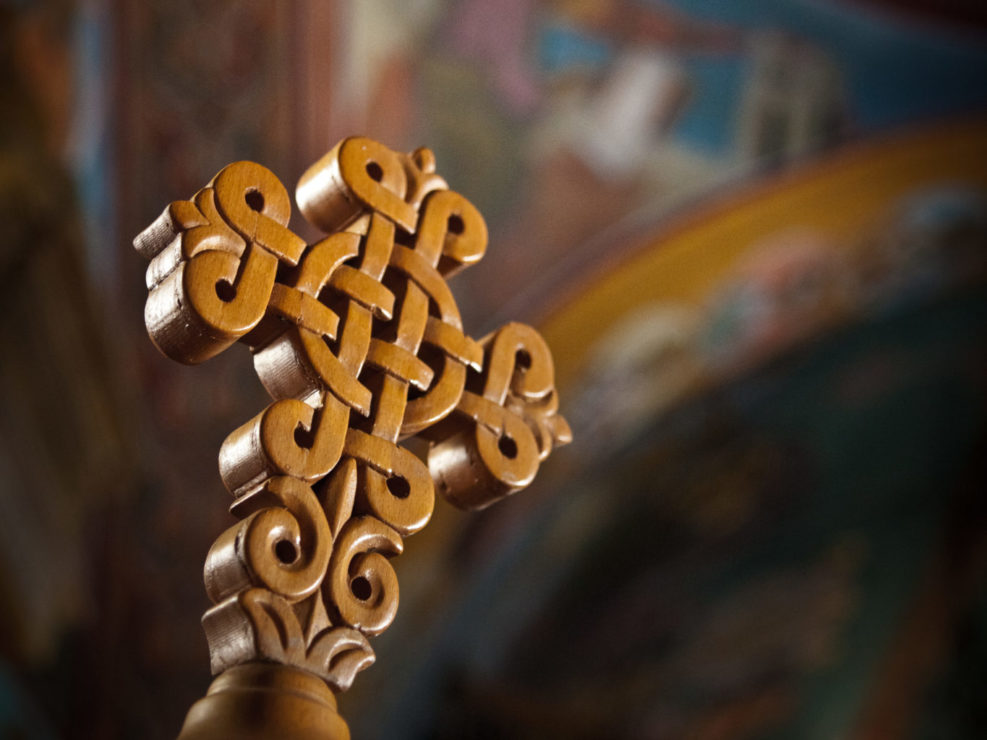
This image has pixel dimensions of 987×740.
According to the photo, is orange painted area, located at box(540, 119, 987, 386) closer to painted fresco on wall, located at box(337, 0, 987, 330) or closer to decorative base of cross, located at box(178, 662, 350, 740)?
painted fresco on wall, located at box(337, 0, 987, 330)

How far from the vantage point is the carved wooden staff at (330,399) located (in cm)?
90

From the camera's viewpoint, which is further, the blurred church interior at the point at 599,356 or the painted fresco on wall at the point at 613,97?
the painted fresco on wall at the point at 613,97

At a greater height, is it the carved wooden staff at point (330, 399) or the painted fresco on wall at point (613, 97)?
the painted fresco on wall at point (613, 97)

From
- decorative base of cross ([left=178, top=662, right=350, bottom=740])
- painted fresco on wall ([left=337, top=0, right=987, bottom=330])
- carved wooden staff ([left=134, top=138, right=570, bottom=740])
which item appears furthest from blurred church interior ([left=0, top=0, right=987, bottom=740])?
decorative base of cross ([left=178, top=662, right=350, bottom=740])

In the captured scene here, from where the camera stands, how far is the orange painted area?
490cm

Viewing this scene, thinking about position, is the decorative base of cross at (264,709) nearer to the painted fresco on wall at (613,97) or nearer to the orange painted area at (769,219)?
the painted fresco on wall at (613,97)

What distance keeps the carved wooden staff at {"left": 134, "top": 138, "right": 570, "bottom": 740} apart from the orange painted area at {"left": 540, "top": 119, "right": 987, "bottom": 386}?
361 cm

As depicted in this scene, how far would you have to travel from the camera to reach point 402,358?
111 centimetres

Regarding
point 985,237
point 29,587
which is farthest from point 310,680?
point 985,237

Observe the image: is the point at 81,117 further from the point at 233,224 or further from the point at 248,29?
the point at 233,224

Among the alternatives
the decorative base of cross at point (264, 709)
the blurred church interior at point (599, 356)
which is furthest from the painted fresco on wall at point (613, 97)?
the decorative base of cross at point (264, 709)

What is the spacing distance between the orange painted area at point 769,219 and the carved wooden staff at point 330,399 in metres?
3.61

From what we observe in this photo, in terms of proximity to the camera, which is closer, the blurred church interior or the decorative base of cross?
the decorative base of cross

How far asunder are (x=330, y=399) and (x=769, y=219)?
14.0 feet
